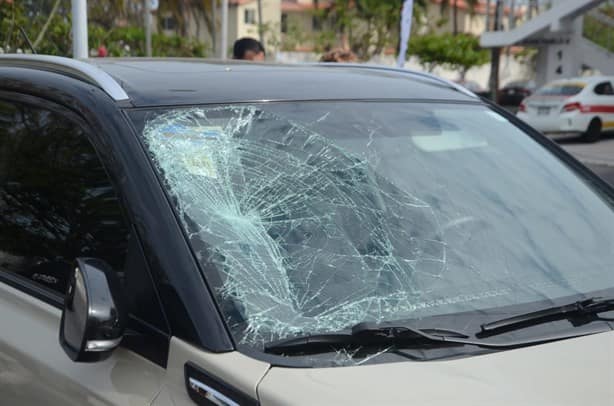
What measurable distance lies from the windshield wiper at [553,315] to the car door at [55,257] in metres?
0.75

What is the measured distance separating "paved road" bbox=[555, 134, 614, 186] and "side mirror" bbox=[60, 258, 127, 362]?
1317 cm

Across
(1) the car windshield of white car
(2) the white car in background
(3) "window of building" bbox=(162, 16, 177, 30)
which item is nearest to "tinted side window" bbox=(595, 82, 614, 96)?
(2) the white car in background

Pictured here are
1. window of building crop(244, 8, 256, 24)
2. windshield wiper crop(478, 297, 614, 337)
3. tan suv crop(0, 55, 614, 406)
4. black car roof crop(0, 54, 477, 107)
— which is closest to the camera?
tan suv crop(0, 55, 614, 406)

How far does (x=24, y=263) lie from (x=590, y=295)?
63.2 inches

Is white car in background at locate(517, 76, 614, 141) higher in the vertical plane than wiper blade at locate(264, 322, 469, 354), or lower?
lower

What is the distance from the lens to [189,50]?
27953 millimetres

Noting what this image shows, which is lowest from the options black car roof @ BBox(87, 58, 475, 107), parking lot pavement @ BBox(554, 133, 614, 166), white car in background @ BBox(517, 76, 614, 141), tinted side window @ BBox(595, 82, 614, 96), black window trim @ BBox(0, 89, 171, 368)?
parking lot pavement @ BBox(554, 133, 614, 166)

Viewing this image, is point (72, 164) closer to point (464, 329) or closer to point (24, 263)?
point (24, 263)

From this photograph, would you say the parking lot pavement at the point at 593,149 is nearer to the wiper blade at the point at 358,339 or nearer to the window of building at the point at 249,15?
the wiper blade at the point at 358,339

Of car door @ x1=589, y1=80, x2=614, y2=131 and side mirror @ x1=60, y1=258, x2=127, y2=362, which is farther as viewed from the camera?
car door @ x1=589, y1=80, x2=614, y2=131

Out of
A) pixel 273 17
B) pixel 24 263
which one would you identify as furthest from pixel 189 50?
pixel 273 17

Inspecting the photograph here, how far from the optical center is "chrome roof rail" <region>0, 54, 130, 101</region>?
2477 mm

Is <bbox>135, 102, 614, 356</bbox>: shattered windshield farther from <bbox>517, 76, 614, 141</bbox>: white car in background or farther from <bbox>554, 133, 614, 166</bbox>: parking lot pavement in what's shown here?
<bbox>517, 76, 614, 141</bbox>: white car in background

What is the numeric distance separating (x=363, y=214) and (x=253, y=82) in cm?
58
